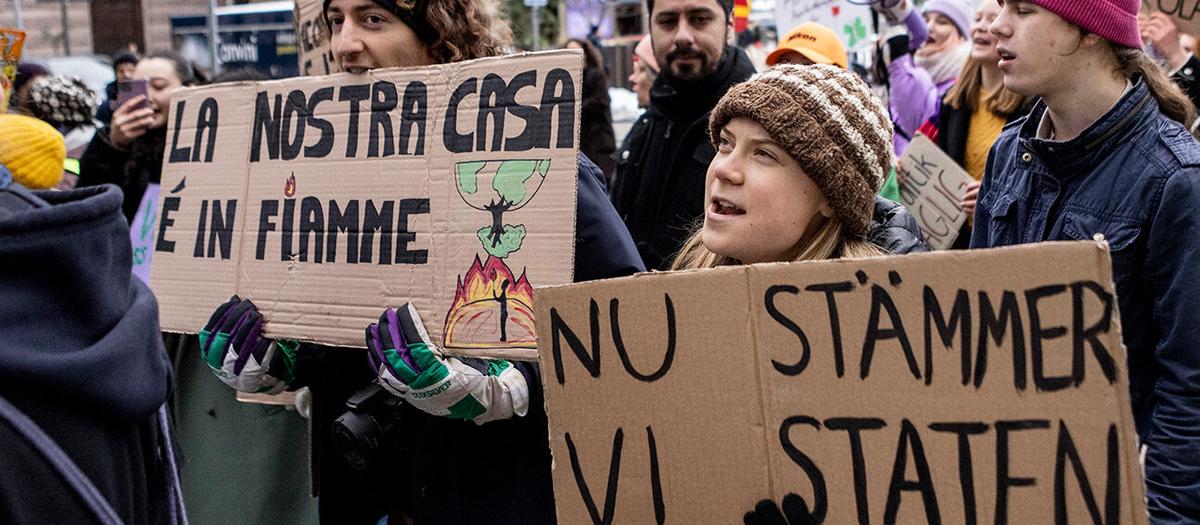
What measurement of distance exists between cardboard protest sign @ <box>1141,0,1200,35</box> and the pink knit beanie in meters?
1.93

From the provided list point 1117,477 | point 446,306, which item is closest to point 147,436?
point 446,306

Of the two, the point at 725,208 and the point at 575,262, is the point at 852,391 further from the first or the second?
the point at 575,262

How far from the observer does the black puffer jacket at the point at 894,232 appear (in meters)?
2.31

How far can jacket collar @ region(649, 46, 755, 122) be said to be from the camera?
395cm

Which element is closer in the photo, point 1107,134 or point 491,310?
point 491,310

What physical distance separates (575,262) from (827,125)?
26.0 inches

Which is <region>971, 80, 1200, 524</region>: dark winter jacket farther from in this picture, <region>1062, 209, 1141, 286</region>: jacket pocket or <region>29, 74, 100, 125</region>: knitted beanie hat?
<region>29, 74, 100, 125</region>: knitted beanie hat

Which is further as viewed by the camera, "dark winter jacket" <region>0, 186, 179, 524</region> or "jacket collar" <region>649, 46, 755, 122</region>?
"jacket collar" <region>649, 46, 755, 122</region>

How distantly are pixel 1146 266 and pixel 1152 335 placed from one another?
146 mm

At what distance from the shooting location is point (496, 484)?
256 cm

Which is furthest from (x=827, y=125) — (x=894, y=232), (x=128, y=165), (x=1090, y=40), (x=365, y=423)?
(x=128, y=165)

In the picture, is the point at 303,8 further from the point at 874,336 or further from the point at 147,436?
the point at 874,336

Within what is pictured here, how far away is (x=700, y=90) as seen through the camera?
3959mm

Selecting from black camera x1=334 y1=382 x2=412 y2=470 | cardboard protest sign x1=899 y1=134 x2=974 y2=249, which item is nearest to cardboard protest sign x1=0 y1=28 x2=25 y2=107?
black camera x1=334 y1=382 x2=412 y2=470
